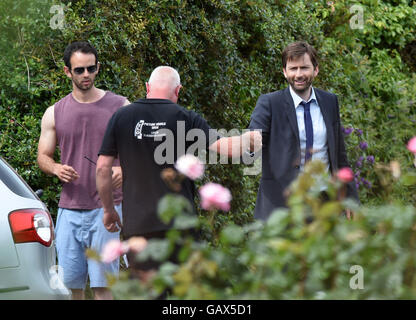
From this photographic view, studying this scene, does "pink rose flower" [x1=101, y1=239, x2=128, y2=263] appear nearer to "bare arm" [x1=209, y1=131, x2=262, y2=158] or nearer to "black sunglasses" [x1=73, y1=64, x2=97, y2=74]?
"bare arm" [x1=209, y1=131, x2=262, y2=158]

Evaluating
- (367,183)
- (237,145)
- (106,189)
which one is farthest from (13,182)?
(367,183)

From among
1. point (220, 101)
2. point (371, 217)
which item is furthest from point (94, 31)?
point (371, 217)

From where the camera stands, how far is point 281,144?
16.4 feet

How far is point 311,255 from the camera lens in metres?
2.46

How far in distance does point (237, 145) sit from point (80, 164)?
3.61 feet

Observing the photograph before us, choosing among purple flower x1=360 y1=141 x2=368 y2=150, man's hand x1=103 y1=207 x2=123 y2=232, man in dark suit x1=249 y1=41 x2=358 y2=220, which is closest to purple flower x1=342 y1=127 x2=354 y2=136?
purple flower x1=360 y1=141 x2=368 y2=150

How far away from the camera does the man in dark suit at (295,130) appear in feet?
16.3

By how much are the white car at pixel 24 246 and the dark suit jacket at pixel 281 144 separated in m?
1.36

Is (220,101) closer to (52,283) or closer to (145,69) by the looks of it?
(145,69)

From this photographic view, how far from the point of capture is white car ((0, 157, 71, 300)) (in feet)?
13.9

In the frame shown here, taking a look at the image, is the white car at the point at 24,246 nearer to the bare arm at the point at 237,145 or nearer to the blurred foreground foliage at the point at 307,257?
the bare arm at the point at 237,145

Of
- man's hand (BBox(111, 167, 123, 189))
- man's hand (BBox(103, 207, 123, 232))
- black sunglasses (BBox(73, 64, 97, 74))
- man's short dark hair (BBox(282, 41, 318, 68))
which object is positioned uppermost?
man's short dark hair (BBox(282, 41, 318, 68))

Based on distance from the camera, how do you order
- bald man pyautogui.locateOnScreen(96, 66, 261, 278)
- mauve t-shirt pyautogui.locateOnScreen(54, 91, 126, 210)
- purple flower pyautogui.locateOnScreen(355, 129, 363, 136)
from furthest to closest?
purple flower pyautogui.locateOnScreen(355, 129, 363, 136), mauve t-shirt pyautogui.locateOnScreen(54, 91, 126, 210), bald man pyautogui.locateOnScreen(96, 66, 261, 278)

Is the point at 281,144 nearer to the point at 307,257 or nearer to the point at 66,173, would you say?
the point at 66,173
